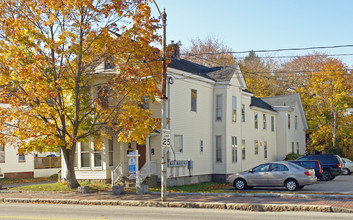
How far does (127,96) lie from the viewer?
2280 centimetres

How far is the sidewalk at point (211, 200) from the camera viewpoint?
16938 mm

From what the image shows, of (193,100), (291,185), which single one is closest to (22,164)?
(193,100)

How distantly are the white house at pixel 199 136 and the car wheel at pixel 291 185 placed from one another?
22.2 ft

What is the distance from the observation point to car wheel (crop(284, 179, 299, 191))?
23.5 meters

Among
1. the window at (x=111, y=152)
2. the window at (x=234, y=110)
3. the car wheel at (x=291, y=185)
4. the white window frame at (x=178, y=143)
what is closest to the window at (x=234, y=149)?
the window at (x=234, y=110)

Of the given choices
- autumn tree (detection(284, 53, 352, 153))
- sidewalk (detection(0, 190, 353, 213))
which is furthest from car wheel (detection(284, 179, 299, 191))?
autumn tree (detection(284, 53, 352, 153))

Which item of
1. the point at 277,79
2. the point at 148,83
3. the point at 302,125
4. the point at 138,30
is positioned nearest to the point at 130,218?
the point at 148,83

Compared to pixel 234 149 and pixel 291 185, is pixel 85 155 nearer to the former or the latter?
pixel 234 149

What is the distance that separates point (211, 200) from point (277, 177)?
6061 mm

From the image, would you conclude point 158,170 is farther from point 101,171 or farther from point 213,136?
point 213,136

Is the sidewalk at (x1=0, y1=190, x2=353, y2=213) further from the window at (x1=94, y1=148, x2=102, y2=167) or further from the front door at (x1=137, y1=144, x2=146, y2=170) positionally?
the front door at (x1=137, y1=144, x2=146, y2=170)

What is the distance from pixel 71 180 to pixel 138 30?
889 centimetres

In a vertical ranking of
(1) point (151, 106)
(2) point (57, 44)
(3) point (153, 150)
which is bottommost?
(3) point (153, 150)

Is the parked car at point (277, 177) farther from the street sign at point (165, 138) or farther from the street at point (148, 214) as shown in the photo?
the street at point (148, 214)
